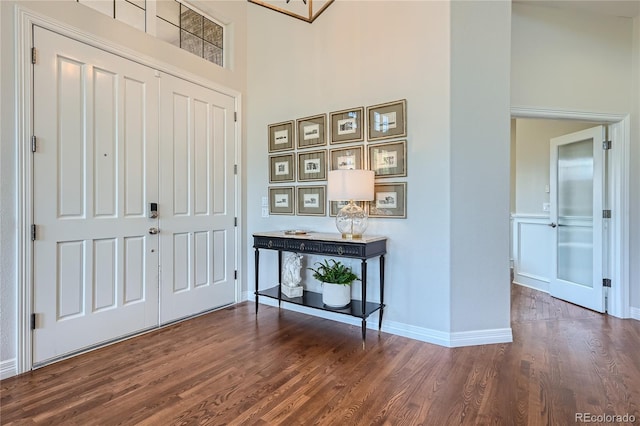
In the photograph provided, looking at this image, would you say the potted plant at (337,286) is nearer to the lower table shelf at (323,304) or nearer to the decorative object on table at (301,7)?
the lower table shelf at (323,304)

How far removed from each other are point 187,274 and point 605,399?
3.17 m

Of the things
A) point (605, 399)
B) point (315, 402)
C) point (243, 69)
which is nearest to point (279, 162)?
point (243, 69)

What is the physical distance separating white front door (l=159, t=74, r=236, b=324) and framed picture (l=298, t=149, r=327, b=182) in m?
0.79

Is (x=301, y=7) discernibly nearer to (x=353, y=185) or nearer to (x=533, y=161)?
(x=353, y=185)

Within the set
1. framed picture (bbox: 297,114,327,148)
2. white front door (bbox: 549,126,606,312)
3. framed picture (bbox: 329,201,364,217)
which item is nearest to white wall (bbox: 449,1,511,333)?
framed picture (bbox: 329,201,364,217)

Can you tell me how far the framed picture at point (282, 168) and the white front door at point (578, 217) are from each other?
123 inches

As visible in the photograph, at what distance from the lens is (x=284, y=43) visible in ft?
11.4

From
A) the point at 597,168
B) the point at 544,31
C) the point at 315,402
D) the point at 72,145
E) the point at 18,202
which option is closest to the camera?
the point at 315,402

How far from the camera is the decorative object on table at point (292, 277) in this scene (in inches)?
124

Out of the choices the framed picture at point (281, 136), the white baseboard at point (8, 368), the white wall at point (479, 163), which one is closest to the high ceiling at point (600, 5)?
the white wall at point (479, 163)

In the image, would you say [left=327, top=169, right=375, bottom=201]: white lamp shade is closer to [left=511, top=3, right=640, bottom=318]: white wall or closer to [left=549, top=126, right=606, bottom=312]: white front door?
[left=511, top=3, right=640, bottom=318]: white wall

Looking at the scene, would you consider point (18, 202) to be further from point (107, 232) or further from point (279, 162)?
point (279, 162)

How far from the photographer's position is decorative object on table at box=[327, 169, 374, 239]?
2662 millimetres

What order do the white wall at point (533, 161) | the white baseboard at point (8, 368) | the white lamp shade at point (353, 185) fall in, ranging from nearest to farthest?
the white baseboard at point (8, 368) → the white lamp shade at point (353, 185) → the white wall at point (533, 161)
